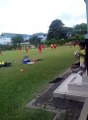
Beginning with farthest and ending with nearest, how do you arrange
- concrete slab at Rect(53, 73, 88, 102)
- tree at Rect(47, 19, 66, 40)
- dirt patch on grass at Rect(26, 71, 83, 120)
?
tree at Rect(47, 19, 66, 40), concrete slab at Rect(53, 73, 88, 102), dirt patch on grass at Rect(26, 71, 83, 120)

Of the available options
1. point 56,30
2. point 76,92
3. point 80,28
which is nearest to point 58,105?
point 76,92

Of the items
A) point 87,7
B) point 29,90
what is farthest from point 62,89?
point 87,7

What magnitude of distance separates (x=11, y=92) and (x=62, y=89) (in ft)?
6.44

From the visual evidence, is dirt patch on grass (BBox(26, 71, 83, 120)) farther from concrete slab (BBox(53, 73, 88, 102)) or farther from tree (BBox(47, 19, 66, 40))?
tree (BBox(47, 19, 66, 40))

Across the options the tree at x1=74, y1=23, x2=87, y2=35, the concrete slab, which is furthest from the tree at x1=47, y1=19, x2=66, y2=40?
the concrete slab

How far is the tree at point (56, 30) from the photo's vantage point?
206 feet

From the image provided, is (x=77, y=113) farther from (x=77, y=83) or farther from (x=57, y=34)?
(x=57, y=34)

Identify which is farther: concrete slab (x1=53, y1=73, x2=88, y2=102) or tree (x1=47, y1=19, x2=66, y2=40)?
tree (x1=47, y1=19, x2=66, y2=40)

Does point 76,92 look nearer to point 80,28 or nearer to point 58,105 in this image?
point 58,105

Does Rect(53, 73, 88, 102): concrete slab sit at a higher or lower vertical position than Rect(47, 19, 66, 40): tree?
lower

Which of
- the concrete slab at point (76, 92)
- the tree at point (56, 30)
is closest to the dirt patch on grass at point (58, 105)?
the concrete slab at point (76, 92)

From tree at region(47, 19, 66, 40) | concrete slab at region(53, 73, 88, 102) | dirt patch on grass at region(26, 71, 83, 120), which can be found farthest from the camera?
tree at region(47, 19, 66, 40)

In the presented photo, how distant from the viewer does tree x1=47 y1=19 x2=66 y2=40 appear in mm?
62781

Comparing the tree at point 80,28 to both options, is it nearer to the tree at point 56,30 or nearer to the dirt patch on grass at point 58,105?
the tree at point 56,30
